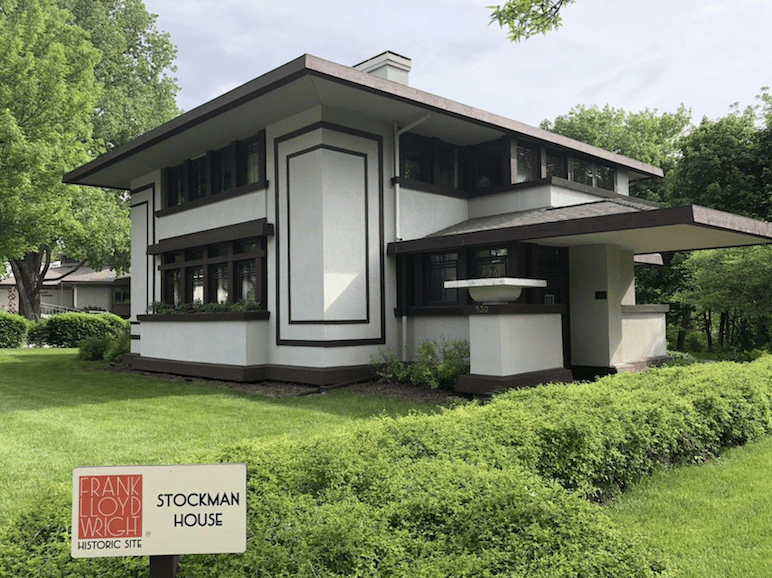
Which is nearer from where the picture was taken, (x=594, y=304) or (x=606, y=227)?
(x=606, y=227)

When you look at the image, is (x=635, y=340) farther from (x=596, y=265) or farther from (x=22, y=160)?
(x=22, y=160)

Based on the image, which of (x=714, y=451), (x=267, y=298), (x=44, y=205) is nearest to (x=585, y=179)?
(x=267, y=298)

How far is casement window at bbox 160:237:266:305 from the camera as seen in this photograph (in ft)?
45.7

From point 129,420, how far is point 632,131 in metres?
33.3

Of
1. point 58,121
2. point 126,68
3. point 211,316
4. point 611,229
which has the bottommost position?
point 211,316

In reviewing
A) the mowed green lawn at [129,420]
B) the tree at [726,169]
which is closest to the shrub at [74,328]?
the mowed green lawn at [129,420]

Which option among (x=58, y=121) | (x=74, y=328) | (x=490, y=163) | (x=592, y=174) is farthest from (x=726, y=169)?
(x=74, y=328)

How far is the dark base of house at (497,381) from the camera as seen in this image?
34.4ft

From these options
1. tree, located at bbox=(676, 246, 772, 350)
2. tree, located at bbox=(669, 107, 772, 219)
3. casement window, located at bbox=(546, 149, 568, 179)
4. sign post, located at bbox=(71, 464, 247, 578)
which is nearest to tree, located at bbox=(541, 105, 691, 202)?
tree, located at bbox=(669, 107, 772, 219)

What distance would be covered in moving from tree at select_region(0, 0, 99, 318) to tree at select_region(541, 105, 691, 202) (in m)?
22.4

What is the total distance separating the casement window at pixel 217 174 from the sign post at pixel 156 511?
11423 mm

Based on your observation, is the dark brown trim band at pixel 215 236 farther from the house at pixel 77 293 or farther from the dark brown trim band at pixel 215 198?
the house at pixel 77 293

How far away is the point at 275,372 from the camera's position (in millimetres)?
13219

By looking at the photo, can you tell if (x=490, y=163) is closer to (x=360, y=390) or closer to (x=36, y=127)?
(x=360, y=390)
